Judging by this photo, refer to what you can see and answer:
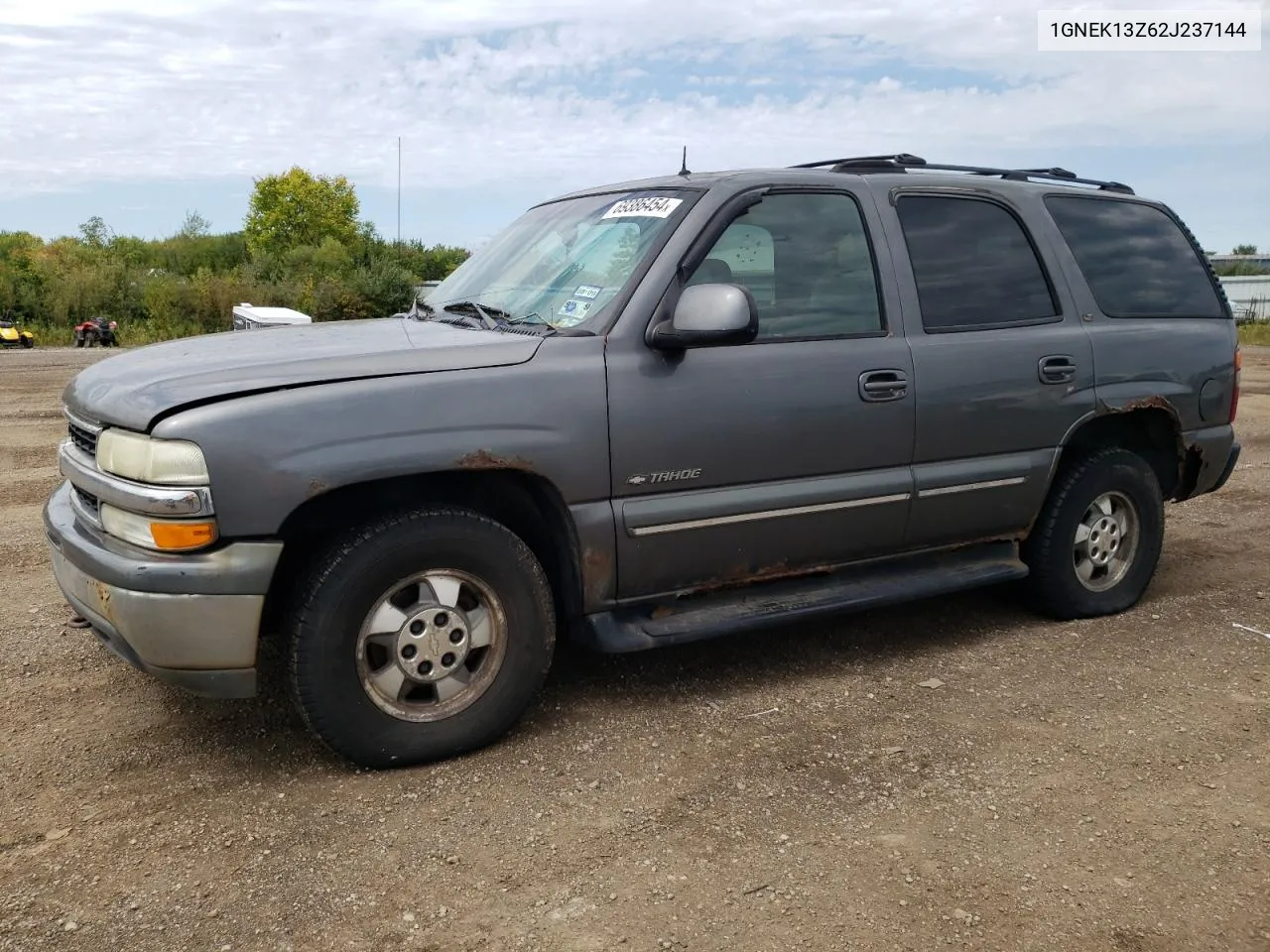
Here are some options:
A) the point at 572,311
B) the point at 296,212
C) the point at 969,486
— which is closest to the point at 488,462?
the point at 572,311

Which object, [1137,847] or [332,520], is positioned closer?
[1137,847]

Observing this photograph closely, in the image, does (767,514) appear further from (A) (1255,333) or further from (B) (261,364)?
(A) (1255,333)

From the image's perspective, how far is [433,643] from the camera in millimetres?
3436

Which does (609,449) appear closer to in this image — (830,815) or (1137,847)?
(830,815)

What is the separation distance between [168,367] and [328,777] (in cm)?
134

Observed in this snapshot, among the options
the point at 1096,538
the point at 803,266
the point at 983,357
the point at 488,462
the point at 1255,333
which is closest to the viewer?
the point at 488,462

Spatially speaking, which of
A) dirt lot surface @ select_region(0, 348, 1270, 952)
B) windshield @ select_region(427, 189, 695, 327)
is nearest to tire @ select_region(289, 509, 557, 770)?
dirt lot surface @ select_region(0, 348, 1270, 952)

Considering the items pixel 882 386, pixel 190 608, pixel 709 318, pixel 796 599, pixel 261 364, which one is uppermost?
pixel 709 318

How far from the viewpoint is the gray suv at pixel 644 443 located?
3176mm

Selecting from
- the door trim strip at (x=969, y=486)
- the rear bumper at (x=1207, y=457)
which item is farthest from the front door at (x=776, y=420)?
the rear bumper at (x=1207, y=457)

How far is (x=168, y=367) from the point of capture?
3.42 metres

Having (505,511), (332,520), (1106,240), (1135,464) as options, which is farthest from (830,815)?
(1106,240)

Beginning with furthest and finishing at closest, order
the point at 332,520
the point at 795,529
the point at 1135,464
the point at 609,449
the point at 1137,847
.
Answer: the point at 1135,464, the point at 795,529, the point at 609,449, the point at 332,520, the point at 1137,847

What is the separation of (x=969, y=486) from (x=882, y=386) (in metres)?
0.63
